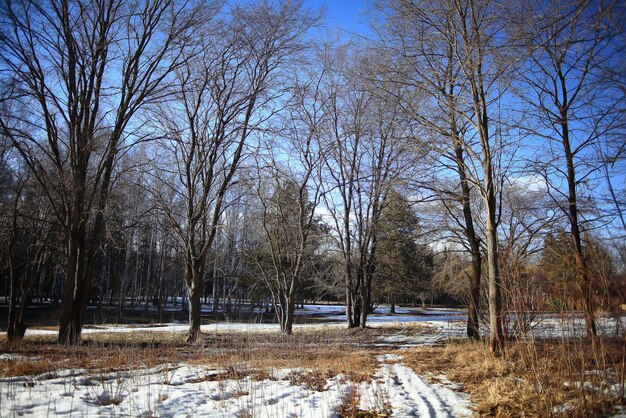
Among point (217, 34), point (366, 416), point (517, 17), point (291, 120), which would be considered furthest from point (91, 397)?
point (291, 120)

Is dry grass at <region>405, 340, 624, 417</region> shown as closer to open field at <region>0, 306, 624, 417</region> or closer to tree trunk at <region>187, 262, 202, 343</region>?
open field at <region>0, 306, 624, 417</region>

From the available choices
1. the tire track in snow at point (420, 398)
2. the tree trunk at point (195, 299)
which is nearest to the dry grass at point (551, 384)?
the tire track in snow at point (420, 398)

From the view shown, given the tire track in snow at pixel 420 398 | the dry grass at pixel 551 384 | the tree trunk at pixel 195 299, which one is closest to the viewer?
the dry grass at pixel 551 384

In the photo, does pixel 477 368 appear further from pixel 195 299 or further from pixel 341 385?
pixel 195 299

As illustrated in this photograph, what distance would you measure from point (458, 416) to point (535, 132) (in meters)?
5.81

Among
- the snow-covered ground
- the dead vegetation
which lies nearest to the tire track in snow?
the snow-covered ground

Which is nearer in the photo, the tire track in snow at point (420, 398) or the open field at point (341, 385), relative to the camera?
the open field at point (341, 385)

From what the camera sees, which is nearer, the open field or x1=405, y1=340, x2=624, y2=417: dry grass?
x1=405, y1=340, x2=624, y2=417: dry grass

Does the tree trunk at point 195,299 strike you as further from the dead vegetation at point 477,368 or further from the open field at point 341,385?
the open field at point 341,385

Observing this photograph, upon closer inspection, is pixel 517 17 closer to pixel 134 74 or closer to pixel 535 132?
pixel 535 132

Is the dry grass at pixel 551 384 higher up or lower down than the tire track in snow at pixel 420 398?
higher up

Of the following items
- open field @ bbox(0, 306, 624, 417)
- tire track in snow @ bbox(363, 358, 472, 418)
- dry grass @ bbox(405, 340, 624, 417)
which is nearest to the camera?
dry grass @ bbox(405, 340, 624, 417)

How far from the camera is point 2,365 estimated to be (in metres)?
5.75

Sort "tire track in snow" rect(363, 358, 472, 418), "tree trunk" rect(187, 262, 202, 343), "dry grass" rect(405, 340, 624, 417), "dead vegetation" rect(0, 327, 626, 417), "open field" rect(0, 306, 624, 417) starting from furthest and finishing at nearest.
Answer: "tree trunk" rect(187, 262, 202, 343) → "tire track in snow" rect(363, 358, 472, 418) → "open field" rect(0, 306, 624, 417) → "dead vegetation" rect(0, 327, 626, 417) → "dry grass" rect(405, 340, 624, 417)
